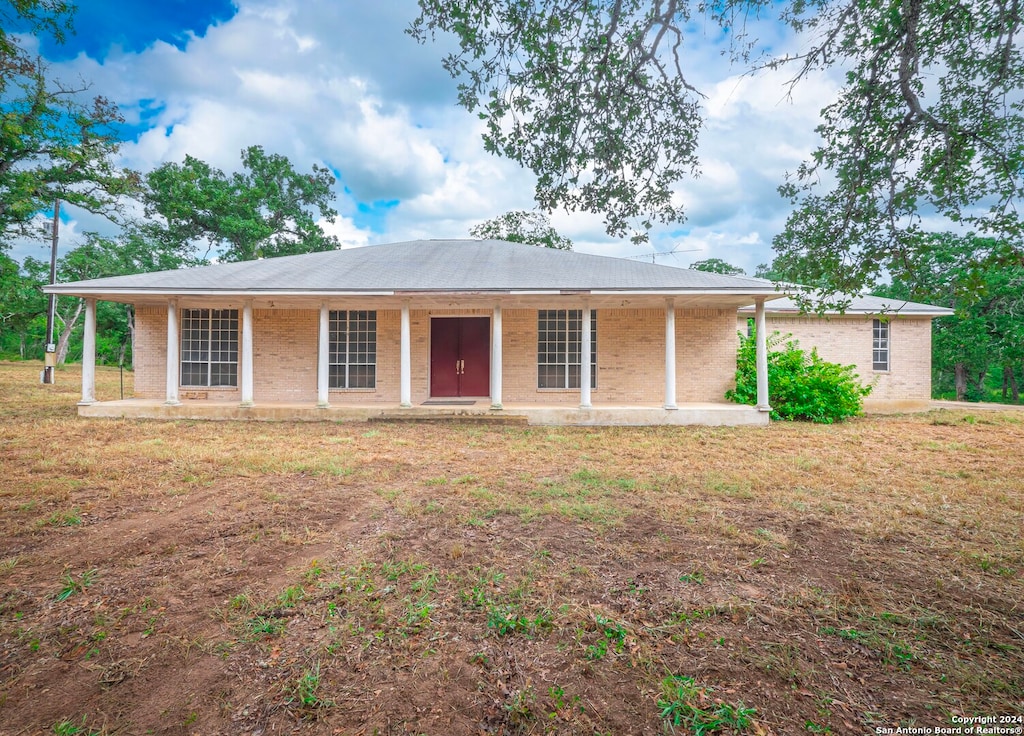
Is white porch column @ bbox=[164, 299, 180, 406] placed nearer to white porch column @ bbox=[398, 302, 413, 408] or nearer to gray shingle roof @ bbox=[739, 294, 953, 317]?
white porch column @ bbox=[398, 302, 413, 408]

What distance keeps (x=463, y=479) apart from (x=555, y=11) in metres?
5.55

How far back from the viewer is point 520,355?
12.4 metres

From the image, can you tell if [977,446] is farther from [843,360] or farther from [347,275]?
[347,275]

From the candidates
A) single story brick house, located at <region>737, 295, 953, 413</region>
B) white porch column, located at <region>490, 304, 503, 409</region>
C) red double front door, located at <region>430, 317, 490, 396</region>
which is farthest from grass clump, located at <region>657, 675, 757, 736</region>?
single story brick house, located at <region>737, 295, 953, 413</region>

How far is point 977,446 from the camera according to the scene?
332 inches

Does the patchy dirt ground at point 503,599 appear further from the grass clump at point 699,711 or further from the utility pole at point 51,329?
the utility pole at point 51,329

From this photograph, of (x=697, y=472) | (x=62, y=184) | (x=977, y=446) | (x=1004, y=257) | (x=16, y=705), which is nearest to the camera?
(x=16, y=705)

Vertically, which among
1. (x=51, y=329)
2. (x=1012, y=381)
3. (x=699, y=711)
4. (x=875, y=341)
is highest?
(x=51, y=329)

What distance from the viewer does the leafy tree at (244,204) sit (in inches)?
1091

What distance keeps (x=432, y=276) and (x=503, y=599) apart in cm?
947

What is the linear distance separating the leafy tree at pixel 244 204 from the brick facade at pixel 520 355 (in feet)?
64.8

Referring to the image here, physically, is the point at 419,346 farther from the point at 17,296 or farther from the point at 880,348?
the point at 17,296

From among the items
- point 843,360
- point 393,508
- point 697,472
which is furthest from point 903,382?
point 393,508

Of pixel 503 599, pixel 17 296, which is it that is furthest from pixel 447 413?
pixel 17 296
